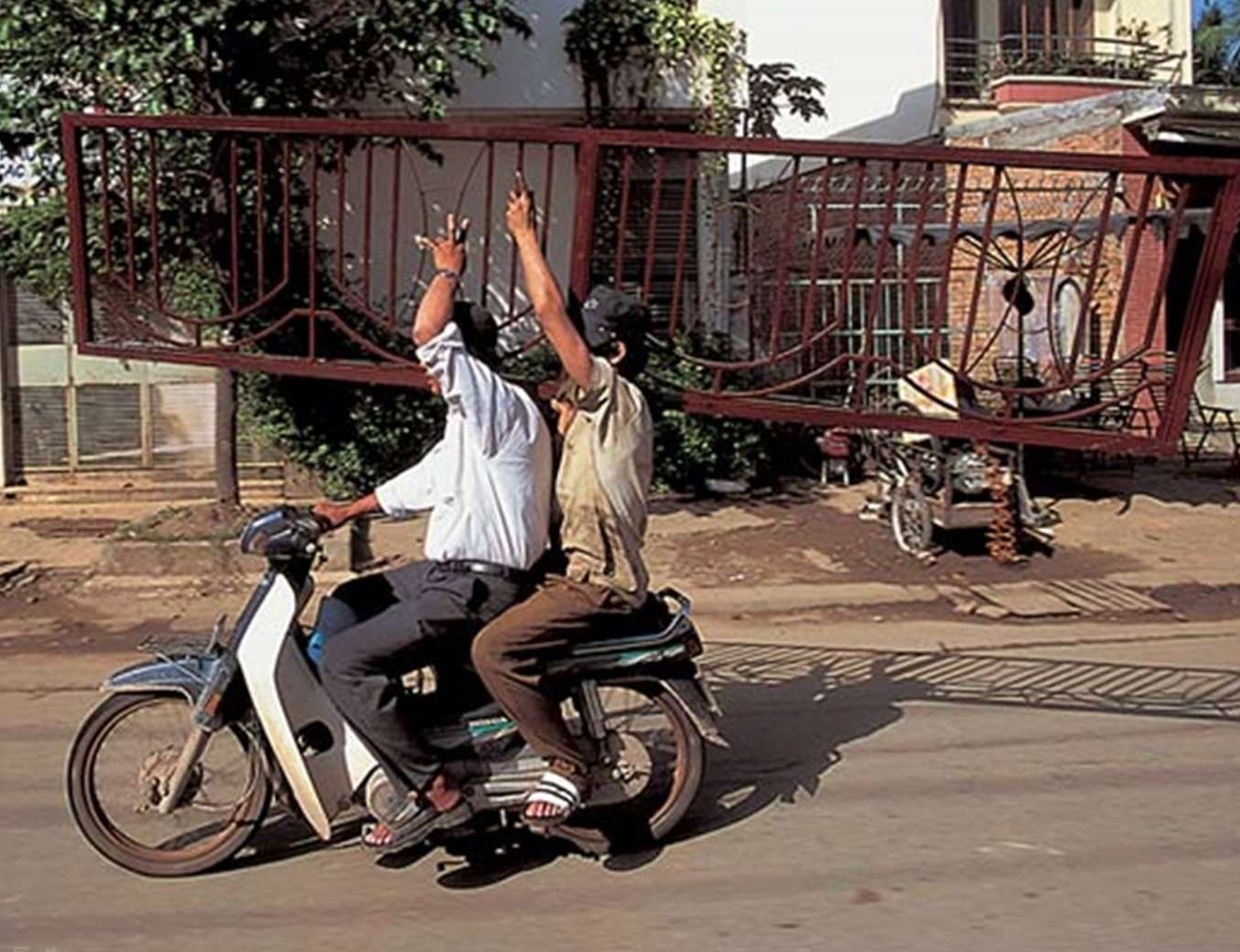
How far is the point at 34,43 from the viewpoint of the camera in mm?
10055

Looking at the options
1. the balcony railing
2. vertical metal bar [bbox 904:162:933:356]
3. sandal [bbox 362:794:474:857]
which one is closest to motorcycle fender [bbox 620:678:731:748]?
sandal [bbox 362:794:474:857]

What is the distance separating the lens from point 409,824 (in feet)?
15.3

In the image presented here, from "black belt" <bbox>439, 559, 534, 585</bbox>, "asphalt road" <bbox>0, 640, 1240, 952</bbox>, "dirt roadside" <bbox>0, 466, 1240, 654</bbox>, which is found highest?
"black belt" <bbox>439, 559, 534, 585</bbox>

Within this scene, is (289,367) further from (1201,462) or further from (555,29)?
(1201,462)

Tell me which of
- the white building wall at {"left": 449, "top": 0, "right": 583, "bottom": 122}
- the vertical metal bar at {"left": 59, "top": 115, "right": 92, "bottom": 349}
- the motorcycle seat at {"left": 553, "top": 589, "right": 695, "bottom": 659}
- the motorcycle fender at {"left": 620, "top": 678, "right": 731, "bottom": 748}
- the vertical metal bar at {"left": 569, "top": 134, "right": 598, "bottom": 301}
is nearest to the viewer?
the motorcycle seat at {"left": 553, "top": 589, "right": 695, "bottom": 659}

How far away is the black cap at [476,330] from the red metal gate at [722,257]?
2.71 feet

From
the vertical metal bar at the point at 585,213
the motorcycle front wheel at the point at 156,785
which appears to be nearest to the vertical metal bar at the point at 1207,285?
the vertical metal bar at the point at 585,213

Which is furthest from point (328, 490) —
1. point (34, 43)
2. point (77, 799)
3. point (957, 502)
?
point (77, 799)

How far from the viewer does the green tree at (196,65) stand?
9.78 m

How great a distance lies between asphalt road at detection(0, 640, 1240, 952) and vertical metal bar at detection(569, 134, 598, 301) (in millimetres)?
1983

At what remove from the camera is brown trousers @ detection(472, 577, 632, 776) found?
470 centimetres

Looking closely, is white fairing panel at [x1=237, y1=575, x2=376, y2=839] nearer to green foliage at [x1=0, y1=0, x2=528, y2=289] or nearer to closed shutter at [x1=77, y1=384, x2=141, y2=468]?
green foliage at [x1=0, y1=0, x2=528, y2=289]

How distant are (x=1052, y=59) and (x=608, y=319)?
18.7 meters

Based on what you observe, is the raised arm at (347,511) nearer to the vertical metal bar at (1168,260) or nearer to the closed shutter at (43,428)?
the vertical metal bar at (1168,260)
